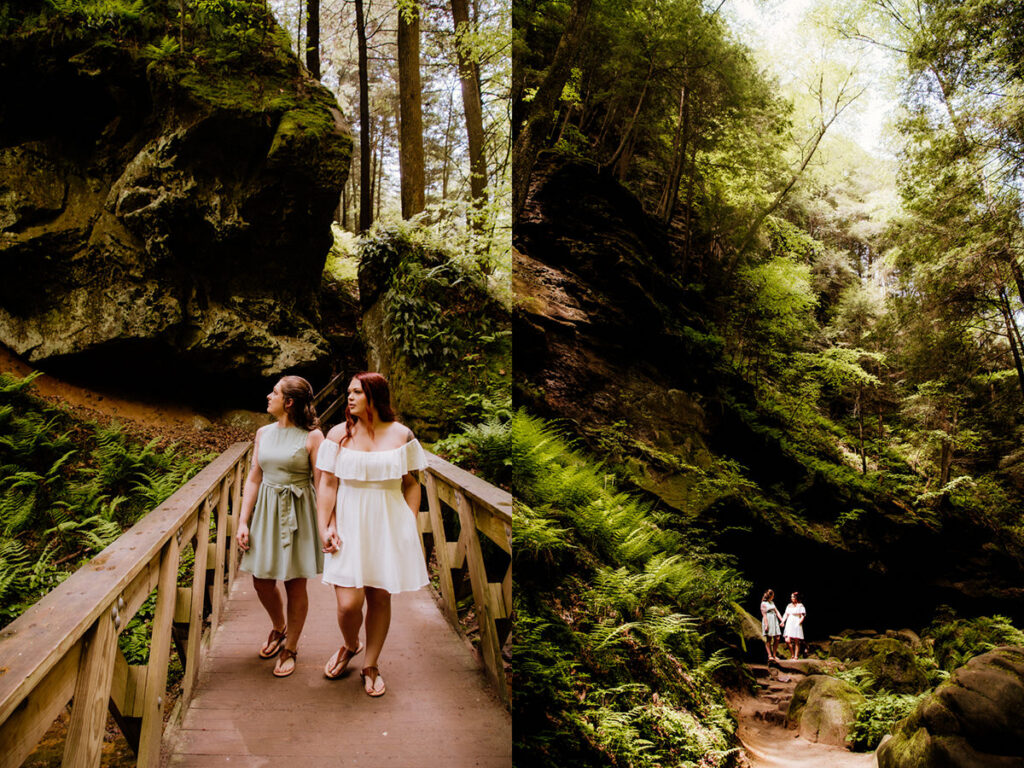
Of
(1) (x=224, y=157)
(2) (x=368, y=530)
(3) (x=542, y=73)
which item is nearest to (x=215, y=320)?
(1) (x=224, y=157)

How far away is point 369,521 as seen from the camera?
2.54 meters

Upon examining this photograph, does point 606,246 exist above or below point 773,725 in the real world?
above

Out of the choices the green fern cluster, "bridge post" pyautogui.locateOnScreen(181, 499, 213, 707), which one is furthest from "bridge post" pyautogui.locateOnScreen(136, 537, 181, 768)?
the green fern cluster

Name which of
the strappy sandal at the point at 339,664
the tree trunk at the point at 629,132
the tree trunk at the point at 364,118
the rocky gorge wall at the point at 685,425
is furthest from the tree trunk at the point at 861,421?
the tree trunk at the point at 364,118

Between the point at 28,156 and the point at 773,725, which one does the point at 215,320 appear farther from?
the point at 773,725

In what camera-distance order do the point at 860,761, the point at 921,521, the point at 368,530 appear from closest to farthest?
the point at 860,761, the point at 921,521, the point at 368,530

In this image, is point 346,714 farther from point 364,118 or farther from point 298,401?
point 364,118

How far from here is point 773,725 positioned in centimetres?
91

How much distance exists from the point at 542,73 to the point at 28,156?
10147 millimetres

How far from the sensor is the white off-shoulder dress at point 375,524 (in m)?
2.49

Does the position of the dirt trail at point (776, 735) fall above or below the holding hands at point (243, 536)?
above

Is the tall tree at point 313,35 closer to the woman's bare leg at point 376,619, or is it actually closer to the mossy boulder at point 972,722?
the woman's bare leg at point 376,619

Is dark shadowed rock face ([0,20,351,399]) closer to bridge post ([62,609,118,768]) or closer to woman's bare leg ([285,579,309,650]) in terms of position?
woman's bare leg ([285,579,309,650])

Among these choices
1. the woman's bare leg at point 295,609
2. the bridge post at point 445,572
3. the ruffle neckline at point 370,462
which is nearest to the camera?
A: the ruffle neckline at point 370,462
